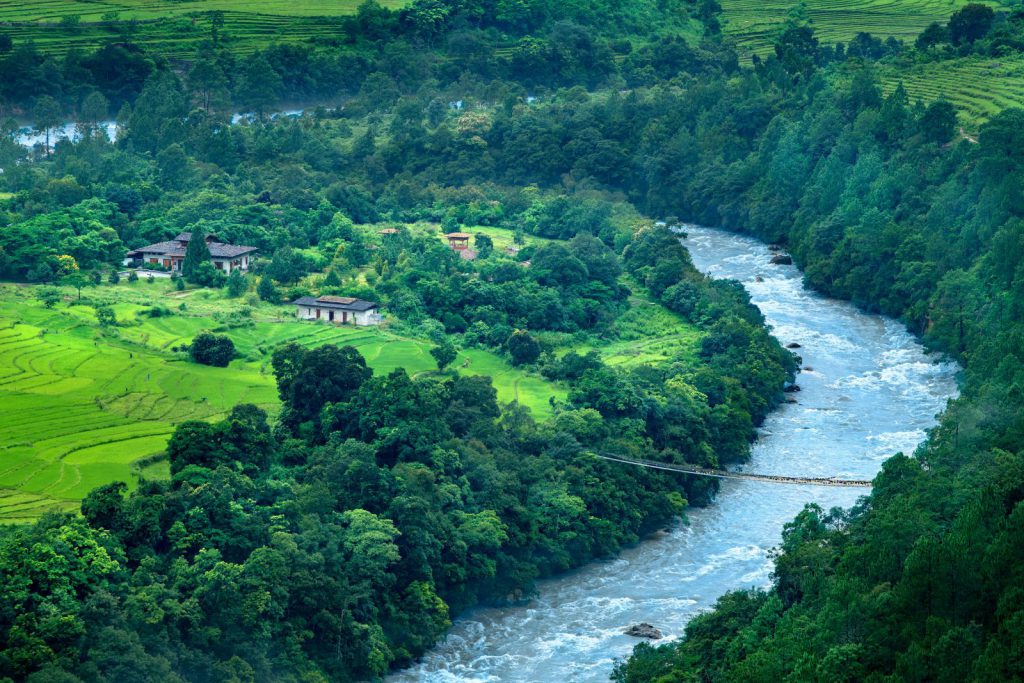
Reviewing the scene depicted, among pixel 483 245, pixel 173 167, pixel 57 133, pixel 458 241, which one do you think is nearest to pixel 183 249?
pixel 458 241

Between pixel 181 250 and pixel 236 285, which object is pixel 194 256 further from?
pixel 236 285

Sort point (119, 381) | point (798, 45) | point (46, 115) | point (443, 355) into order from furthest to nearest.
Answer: point (798, 45)
point (46, 115)
point (443, 355)
point (119, 381)

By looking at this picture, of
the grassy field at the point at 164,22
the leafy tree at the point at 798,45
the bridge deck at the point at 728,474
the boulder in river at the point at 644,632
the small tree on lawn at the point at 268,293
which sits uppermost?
the grassy field at the point at 164,22

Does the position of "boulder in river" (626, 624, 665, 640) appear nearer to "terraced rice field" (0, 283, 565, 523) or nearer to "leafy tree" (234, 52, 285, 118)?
"terraced rice field" (0, 283, 565, 523)

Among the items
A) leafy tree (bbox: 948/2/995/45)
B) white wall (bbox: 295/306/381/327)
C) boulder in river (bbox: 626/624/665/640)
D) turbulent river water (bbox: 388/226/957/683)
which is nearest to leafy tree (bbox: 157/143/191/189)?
white wall (bbox: 295/306/381/327)

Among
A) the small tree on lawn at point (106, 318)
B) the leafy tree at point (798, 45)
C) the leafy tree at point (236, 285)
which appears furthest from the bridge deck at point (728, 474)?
the leafy tree at point (798, 45)

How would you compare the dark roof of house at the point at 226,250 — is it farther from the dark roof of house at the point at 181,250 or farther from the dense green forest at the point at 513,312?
the dense green forest at the point at 513,312
